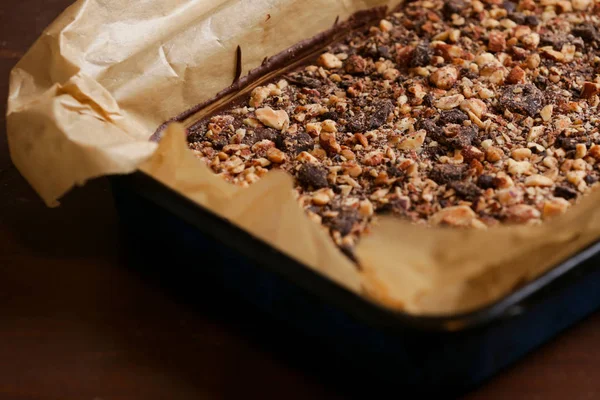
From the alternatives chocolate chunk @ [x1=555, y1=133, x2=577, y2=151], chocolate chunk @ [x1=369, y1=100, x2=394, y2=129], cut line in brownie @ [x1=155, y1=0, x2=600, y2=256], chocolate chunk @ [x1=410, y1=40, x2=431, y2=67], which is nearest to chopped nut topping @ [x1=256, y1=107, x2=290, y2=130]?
cut line in brownie @ [x1=155, y1=0, x2=600, y2=256]

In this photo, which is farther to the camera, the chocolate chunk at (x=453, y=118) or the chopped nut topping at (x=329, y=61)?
the chopped nut topping at (x=329, y=61)

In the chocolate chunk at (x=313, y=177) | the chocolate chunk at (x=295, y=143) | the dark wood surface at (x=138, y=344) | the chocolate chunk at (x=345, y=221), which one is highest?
the chocolate chunk at (x=345, y=221)

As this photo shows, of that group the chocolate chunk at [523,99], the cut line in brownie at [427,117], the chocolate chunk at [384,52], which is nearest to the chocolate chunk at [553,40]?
the cut line in brownie at [427,117]

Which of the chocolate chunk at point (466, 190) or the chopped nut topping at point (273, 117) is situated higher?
the chocolate chunk at point (466, 190)

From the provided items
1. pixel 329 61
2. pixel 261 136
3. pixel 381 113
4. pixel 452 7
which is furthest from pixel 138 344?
pixel 452 7

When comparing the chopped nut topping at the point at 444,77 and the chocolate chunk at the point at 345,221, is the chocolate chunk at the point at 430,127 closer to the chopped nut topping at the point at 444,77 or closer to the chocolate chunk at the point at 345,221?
the chopped nut topping at the point at 444,77

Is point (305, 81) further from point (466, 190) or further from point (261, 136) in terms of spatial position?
point (466, 190)

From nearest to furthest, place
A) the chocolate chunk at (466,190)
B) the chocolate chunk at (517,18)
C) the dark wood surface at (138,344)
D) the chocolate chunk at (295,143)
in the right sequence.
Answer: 1. the dark wood surface at (138,344)
2. the chocolate chunk at (466,190)
3. the chocolate chunk at (295,143)
4. the chocolate chunk at (517,18)

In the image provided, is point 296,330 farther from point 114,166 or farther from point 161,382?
point 114,166

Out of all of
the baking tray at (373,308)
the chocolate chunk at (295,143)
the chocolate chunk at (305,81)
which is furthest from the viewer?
the chocolate chunk at (305,81)
